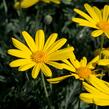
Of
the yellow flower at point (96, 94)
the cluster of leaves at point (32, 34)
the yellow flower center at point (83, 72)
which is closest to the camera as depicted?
the yellow flower at point (96, 94)

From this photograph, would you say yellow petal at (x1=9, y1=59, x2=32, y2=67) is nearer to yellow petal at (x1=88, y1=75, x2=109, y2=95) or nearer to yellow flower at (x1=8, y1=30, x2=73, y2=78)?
yellow flower at (x1=8, y1=30, x2=73, y2=78)

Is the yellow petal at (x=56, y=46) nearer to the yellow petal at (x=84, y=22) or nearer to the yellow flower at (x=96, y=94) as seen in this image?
the yellow petal at (x=84, y=22)

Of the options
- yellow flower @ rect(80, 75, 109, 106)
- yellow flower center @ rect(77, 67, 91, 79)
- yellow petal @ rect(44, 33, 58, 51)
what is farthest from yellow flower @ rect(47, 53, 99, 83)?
yellow flower @ rect(80, 75, 109, 106)

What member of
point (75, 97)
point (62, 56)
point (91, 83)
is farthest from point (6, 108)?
point (91, 83)

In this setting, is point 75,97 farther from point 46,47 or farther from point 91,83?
point 91,83

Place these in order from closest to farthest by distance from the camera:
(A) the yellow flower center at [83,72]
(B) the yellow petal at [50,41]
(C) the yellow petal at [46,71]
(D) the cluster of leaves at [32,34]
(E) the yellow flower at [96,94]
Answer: (E) the yellow flower at [96,94]
(C) the yellow petal at [46,71]
(A) the yellow flower center at [83,72]
(B) the yellow petal at [50,41]
(D) the cluster of leaves at [32,34]

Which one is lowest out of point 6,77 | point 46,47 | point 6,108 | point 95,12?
point 6,108

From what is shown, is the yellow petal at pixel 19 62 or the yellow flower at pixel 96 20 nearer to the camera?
the yellow petal at pixel 19 62

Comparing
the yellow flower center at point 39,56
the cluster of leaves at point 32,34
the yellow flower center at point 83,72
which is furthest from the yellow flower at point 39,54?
the cluster of leaves at point 32,34

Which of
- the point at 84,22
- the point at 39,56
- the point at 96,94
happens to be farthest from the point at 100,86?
the point at 84,22
